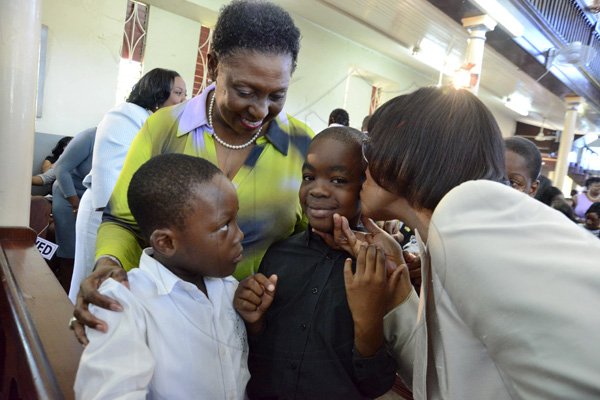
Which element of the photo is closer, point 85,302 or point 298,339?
point 85,302

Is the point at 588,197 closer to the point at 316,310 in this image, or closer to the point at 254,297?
the point at 316,310

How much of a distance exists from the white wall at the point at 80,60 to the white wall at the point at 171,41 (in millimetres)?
78

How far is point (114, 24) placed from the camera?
42.7 inches

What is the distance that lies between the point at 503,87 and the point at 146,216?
3.81 ft

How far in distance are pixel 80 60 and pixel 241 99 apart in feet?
2.50

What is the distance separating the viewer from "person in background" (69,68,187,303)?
4.95 ft

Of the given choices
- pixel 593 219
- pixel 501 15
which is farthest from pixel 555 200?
pixel 501 15

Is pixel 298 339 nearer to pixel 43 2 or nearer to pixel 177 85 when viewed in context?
pixel 177 85

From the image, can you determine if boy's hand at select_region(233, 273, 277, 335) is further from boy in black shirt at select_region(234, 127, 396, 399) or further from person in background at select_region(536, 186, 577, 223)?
person in background at select_region(536, 186, 577, 223)

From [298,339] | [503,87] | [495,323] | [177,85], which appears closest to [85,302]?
[298,339]

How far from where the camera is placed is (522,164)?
68.8 inches

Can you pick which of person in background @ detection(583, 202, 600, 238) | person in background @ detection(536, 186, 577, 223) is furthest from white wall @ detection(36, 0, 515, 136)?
person in background @ detection(583, 202, 600, 238)

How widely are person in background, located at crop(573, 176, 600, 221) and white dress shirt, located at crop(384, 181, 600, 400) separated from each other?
14.9 feet

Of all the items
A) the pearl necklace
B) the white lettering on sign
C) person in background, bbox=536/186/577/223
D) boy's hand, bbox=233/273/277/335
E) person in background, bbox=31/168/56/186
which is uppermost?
the pearl necklace
